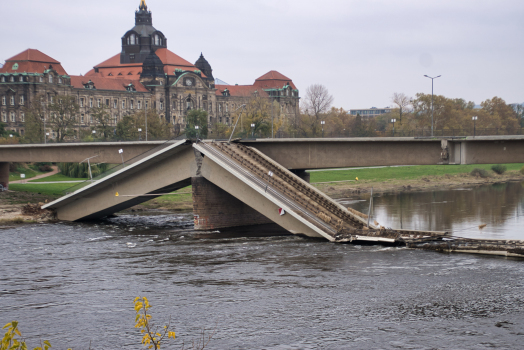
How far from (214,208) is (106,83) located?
118m

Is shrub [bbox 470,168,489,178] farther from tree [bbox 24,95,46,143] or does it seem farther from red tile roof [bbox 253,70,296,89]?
red tile roof [bbox 253,70,296,89]

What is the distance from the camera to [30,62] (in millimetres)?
132875

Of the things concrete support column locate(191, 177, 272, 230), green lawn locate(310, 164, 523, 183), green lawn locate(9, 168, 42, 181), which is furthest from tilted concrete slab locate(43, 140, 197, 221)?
green lawn locate(310, 164, 523, 183)

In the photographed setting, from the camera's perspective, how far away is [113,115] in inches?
6043

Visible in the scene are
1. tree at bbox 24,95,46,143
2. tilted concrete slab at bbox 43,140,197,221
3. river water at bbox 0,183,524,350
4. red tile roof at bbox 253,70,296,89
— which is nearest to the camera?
river water at bbox 0,183,524,350

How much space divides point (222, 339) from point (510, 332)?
32.1 feet

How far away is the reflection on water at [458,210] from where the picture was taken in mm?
41562

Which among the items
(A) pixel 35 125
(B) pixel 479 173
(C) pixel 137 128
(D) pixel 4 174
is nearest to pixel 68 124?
(A) pixel 35 125

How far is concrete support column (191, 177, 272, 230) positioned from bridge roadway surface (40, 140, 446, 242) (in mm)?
1065

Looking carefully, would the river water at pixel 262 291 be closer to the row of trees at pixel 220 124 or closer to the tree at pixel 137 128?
the row of trees at pixel 220 124

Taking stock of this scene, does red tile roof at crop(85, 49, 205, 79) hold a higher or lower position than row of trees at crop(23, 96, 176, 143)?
higher

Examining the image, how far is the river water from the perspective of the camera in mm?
21297

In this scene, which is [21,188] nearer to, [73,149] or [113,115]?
[73,149]

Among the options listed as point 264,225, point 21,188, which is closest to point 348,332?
point 264,225
